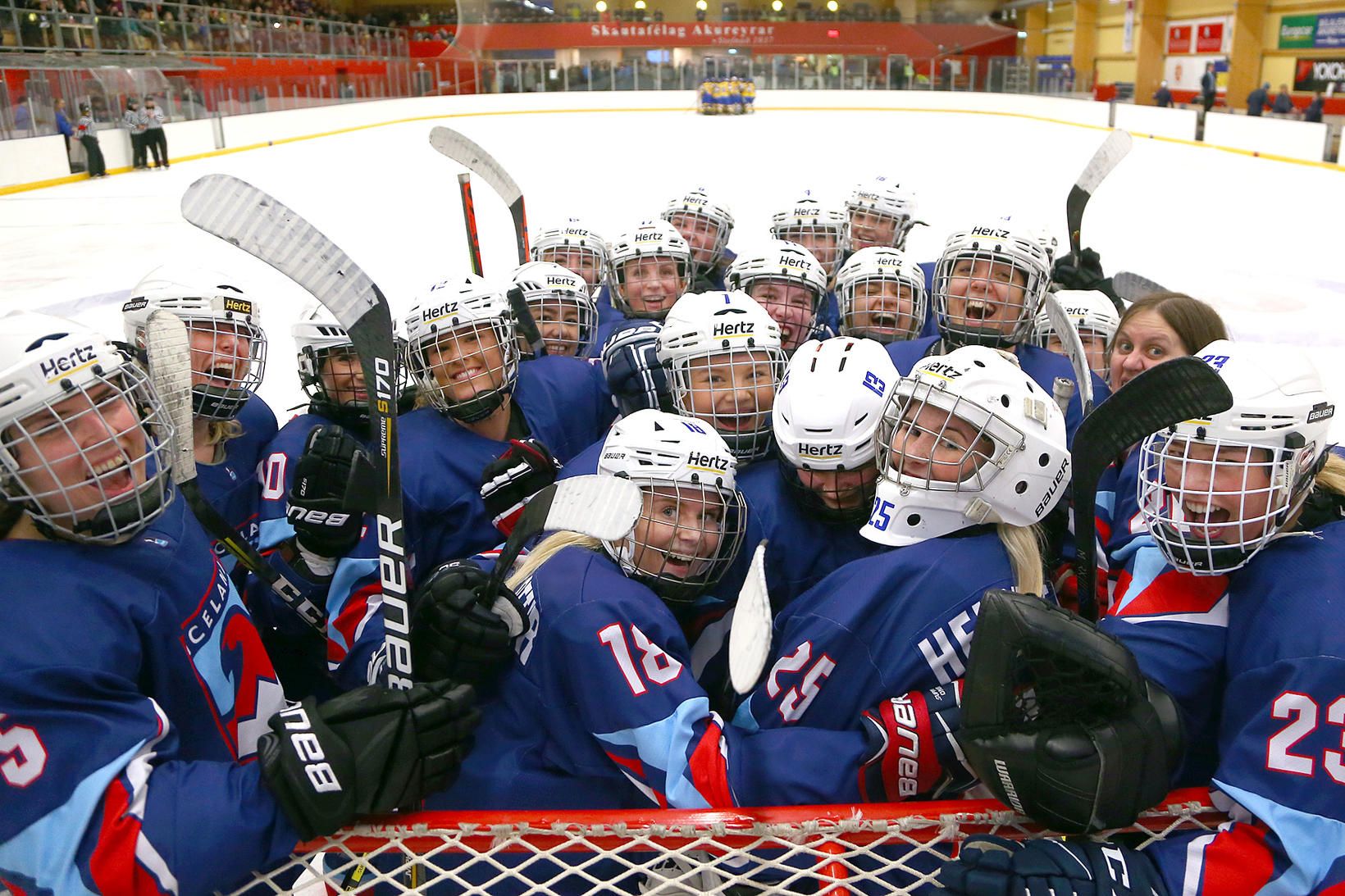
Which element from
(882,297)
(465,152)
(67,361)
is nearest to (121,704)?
(67,361)

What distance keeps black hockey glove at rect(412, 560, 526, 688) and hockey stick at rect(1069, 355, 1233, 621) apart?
82cm

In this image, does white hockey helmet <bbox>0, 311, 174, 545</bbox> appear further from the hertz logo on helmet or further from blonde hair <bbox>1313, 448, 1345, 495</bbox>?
blonde hair <bbox>1313, 448, 1345, 495</bbox>

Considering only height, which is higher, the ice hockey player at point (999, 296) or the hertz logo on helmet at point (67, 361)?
the hertz logo on helmet at point (67, 361)

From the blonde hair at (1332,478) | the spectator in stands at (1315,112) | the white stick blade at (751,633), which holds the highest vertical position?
the spectator in stands at (1315,112)

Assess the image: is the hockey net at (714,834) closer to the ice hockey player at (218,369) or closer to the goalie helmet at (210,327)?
the ice hockey player at (218,369)

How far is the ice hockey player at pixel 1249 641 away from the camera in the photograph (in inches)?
40.1

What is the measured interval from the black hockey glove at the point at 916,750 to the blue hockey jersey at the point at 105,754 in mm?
728

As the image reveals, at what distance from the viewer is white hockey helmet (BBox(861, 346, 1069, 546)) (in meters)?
1.49

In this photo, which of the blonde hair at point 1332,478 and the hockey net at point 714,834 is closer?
the hockey net at point 714,834

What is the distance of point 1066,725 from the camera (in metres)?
1.08

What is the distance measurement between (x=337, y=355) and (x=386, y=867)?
1190 mm

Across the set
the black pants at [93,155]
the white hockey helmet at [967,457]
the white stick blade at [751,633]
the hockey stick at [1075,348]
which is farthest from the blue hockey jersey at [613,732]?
the black pants at [93,155]

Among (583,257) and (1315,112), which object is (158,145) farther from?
(1315,112)

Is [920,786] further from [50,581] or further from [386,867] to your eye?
[50,581]
